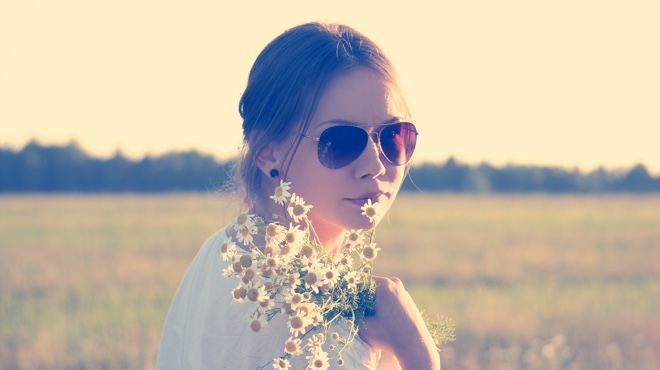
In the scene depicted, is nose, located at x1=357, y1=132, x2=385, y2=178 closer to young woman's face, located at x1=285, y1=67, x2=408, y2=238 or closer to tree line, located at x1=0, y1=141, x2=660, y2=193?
young woman's face, located at x1=285, y1=67, x2=408, y2=238

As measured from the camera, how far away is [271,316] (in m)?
2.58

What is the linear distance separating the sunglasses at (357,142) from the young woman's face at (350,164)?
2 cm

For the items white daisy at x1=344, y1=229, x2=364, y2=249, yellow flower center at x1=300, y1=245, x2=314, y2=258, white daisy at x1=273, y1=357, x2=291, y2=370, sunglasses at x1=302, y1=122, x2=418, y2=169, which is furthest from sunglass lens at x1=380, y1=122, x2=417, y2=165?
white daisy at x1=273, y1=357, x2=291, y2=370

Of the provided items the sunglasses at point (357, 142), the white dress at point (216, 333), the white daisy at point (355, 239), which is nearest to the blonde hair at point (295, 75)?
the sunglasses at point (357, 142)

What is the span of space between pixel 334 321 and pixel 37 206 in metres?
32.7

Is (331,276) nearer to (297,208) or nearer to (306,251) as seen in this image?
(306,251)

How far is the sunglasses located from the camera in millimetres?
2852

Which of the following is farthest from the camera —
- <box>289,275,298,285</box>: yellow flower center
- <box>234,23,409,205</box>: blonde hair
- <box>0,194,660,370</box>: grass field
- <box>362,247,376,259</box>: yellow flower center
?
<box>0,194,660,370</box>: grass field

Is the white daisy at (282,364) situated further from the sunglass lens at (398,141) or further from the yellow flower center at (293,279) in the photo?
the sunglass lens at (398,141)

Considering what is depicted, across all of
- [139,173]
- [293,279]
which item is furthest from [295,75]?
[139,173]

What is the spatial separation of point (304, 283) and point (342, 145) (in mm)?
477

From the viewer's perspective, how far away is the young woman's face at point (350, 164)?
114 inches

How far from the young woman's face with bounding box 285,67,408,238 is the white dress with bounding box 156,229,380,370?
304mm

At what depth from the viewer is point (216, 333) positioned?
9.43ft
